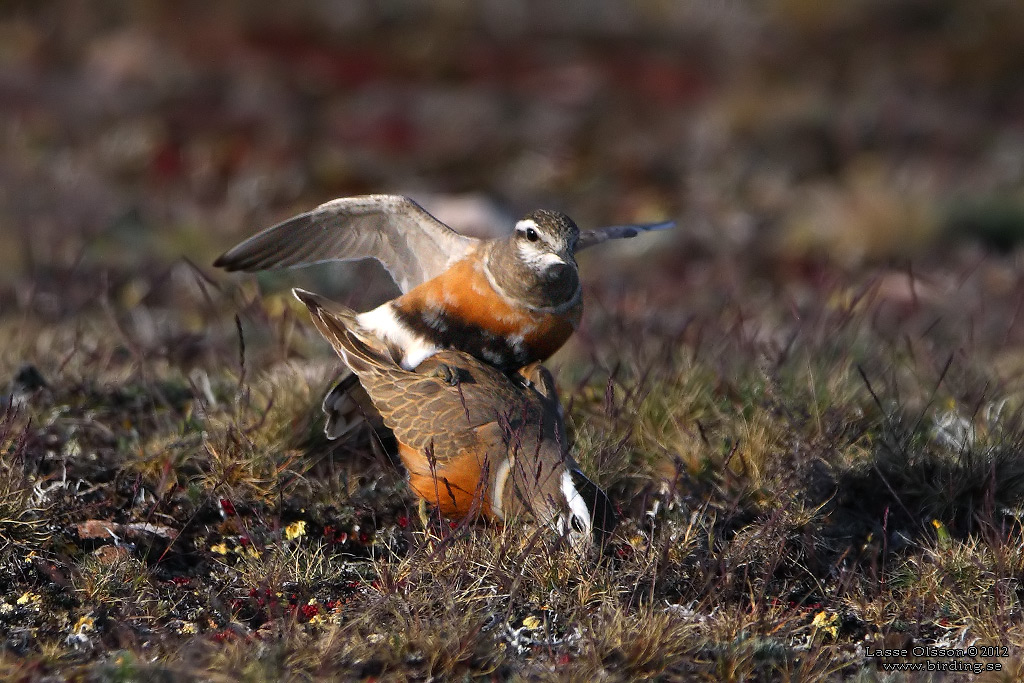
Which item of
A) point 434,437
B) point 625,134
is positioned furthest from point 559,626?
point 625,134

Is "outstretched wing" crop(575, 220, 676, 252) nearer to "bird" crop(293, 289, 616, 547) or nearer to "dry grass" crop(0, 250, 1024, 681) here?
"dry grass" crop(0, 250, 1024, 681)

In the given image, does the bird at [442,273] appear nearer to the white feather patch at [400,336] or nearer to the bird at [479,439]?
the white feather patch at [400,336]

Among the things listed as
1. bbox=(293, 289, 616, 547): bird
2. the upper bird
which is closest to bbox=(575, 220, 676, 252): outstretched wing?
the upper bird

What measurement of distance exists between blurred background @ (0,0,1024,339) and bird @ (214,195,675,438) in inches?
44.4

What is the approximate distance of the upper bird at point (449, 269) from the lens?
4.44 metres

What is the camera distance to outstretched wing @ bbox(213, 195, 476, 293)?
4.79 m

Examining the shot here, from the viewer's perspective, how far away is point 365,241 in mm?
5000

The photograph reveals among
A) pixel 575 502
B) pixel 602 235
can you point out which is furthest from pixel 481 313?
pixel 575 502

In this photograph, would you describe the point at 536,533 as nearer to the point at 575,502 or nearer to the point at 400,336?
the point at 575,502

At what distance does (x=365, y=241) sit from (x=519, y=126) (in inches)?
445

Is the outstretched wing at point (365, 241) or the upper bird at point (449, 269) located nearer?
the upper bird at point (449, 269)

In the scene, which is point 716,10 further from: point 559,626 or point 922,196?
point 559,626

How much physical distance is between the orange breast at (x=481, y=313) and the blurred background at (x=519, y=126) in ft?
5.62

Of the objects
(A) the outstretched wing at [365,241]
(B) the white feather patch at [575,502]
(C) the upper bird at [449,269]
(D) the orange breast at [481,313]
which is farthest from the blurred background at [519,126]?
(B) the white feather patch at [575,502]
